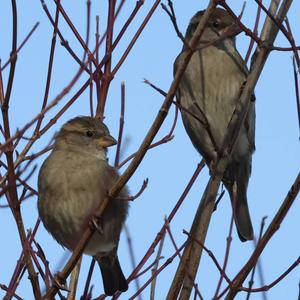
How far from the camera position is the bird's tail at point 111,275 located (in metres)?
4.78

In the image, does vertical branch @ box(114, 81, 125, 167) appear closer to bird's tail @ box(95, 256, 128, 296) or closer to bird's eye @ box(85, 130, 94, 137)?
bird's eye @ box(85, 130, 94, 137)

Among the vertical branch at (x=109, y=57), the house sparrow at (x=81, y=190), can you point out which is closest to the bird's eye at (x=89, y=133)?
the house sparrow at (x=81, y=190)

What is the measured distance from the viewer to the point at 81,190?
426 centimetres

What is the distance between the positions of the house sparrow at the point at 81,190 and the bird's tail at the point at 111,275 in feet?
0.11

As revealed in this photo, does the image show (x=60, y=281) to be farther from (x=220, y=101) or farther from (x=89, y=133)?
(x=220, y=101)

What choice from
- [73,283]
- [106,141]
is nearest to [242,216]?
[106,141]

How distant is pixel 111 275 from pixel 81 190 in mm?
875

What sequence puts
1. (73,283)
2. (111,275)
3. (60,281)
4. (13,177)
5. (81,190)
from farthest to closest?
(111,275) < (81,190) < (73,283) < (60,281) < (13,177)

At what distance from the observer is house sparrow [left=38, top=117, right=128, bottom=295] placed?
14.0 ft

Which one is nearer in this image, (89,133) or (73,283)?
(73,283)

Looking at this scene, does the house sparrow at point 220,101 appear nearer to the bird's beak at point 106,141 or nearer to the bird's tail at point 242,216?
the bird's tail at point 242,216

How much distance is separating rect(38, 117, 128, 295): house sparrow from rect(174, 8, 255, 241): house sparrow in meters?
0.73

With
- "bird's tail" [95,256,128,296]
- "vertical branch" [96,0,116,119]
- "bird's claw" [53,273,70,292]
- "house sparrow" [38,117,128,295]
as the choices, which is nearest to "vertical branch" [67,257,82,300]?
"bird's claw" [53,273,70,292]

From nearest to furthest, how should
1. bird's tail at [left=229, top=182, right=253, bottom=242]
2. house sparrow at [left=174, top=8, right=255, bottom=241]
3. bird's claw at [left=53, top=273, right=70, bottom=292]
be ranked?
bird's claw at [left=53, top=273, right=70, bottom=292] → house sparrow at [left=174, top=8, right=255, bottom=241] → bird's tail at [left=229, top=182, right=253, bottom=242]
